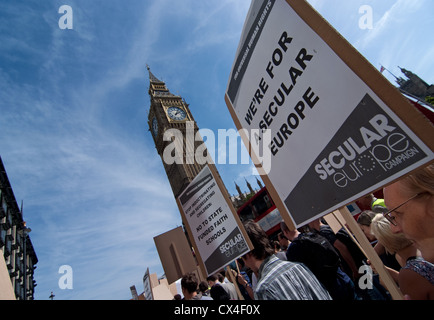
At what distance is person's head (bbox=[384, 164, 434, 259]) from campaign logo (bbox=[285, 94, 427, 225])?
19 cm

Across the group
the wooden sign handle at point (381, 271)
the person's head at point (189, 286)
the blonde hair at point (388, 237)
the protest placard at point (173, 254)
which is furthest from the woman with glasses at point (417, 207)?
the protest placard at point (173, 254)

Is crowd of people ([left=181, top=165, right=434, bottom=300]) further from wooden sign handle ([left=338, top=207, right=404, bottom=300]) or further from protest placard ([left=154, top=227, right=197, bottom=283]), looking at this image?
protest placard ([left=154, top=227, right=197, bottom=283])

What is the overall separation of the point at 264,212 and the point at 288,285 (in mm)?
22018

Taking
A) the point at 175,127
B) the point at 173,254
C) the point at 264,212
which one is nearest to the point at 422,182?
the point at 173,254

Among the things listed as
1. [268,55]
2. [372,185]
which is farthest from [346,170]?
[268,55]

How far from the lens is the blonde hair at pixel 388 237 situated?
1716mm

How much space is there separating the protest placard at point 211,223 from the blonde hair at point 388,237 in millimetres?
1267

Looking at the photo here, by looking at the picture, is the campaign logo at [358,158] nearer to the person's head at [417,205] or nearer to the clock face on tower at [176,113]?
the person's head at [417,205]

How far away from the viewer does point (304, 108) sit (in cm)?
133

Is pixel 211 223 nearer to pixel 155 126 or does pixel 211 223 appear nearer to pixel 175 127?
pixel 175 127

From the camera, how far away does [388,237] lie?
178 cm
